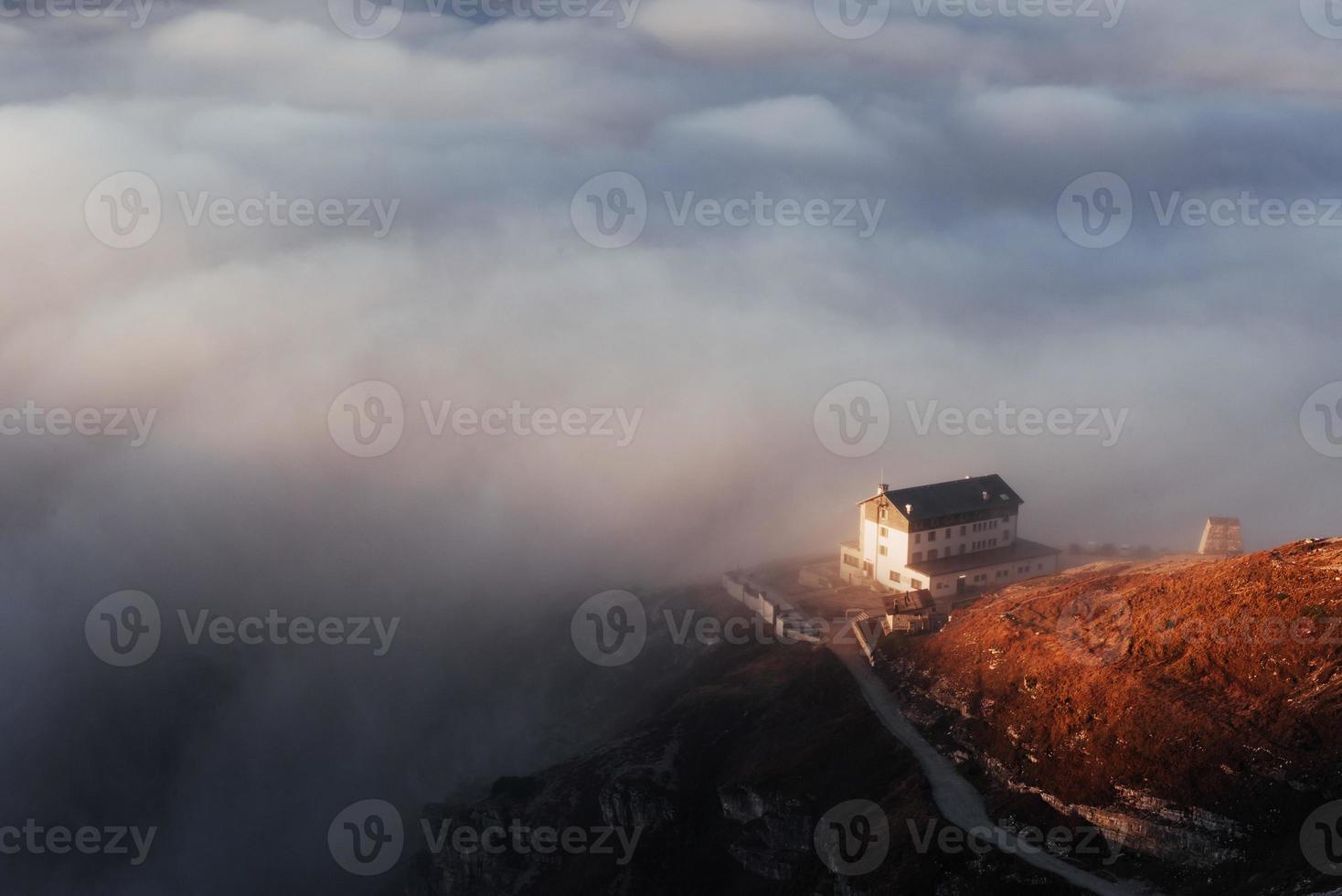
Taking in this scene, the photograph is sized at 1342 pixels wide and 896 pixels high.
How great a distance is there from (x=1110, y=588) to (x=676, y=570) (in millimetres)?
51367

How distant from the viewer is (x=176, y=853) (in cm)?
10062

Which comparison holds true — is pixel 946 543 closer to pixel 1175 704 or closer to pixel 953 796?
pixel 953 796

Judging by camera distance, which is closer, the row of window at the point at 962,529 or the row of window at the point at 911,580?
the row of window at the point at 911,580

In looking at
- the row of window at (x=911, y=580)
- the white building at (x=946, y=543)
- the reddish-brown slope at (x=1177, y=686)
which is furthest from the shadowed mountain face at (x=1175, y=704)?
the white building at (x=946, y=543)

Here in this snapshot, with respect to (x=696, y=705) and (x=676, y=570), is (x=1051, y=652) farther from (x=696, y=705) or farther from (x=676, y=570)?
(x=676, y=570)

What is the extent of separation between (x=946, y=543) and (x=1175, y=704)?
3279 cm

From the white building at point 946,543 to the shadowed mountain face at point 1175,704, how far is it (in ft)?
44.5

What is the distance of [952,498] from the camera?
8400 centimetres

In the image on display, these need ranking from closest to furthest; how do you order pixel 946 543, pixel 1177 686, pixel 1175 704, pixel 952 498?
pixel 1175 704 < pixel 1177 686 < pixel 946 543 < pixel 952 498

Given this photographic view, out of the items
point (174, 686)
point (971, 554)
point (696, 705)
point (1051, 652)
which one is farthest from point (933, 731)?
point (174, 686)

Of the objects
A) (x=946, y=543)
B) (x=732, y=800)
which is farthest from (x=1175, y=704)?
(x=946, y=543)

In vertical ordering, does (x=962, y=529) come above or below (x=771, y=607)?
above

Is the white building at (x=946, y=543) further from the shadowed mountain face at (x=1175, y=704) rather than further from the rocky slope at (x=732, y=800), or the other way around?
the shadowed mountain face at (x=1175, y=704)

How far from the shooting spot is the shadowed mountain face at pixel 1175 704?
4378 cm
